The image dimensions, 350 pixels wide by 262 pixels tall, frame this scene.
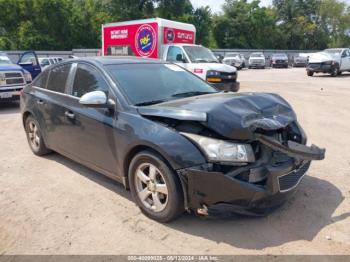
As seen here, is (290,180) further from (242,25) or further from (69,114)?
(242,25)

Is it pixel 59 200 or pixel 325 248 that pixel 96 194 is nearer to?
pixel 59 200

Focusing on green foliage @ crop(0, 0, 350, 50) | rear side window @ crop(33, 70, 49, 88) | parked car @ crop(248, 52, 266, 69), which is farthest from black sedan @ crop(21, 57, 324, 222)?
green foliage @ crop(0, 0, 350, 50)

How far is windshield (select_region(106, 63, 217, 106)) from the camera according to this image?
13.6 ft

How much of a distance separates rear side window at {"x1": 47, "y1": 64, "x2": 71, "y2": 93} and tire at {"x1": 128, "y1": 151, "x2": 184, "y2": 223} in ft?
6.41

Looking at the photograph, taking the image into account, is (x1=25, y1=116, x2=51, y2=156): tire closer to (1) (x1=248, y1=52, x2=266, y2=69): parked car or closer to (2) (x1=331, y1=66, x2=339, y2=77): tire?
(2) (x1=331, y1=66, x2=339, y2=77): tire

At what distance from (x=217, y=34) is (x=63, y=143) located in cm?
5434

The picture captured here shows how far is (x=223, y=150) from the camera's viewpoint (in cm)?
330

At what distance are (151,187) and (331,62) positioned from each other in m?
21.5

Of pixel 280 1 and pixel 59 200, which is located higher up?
pixel 280 1

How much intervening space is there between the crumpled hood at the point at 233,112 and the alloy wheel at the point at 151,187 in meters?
0.57

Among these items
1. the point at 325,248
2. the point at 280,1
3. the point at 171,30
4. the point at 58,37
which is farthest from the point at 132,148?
the point at 280,1

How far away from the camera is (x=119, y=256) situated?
3172 mm

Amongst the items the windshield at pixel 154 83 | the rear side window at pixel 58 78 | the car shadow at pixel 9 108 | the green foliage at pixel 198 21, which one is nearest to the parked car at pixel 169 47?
the car shadow at pixel 9 108

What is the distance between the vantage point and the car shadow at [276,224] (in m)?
3.37
